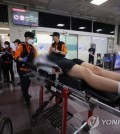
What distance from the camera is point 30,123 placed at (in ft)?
6.44

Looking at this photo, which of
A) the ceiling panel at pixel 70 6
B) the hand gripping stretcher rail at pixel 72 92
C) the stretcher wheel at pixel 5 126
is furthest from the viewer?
the ceiling panel at pixel 70 6

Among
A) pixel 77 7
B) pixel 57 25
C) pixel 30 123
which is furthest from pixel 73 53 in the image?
pixel 30 123

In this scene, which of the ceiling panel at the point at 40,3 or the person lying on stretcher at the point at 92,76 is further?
the ceiling panel at the point at 40,3

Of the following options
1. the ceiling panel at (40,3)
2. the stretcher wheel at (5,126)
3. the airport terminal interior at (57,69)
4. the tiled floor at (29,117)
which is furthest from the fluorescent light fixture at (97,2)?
the stretcher wheel at (5,126)

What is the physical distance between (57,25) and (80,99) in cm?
541

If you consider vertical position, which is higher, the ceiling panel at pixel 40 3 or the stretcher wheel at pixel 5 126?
the ceiling panel at pixel 40 3

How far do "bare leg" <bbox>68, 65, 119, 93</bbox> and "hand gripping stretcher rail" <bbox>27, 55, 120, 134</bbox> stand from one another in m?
0.05

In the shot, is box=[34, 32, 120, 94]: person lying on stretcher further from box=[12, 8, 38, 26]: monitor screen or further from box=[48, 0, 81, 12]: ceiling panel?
box=[12, 8, 38, 26]: monitor screen

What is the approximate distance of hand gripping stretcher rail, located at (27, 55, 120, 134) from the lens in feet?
3.45

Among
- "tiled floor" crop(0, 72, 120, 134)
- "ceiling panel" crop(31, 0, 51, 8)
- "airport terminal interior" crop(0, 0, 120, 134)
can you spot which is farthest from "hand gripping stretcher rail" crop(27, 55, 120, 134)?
"ceiling panel" crop(31, 0, 51, 8)

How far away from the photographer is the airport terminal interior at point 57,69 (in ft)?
4.21

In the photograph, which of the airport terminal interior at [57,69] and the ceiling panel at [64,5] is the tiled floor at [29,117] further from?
the ceiling panel at [64,5]

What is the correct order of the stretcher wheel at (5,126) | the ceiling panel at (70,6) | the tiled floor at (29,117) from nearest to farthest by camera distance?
the stretcher wheel at (5,126), the tiled floor at (29,117), the ceiling panel at (70,6)

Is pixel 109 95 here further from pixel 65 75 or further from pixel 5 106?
pixel 5 106
